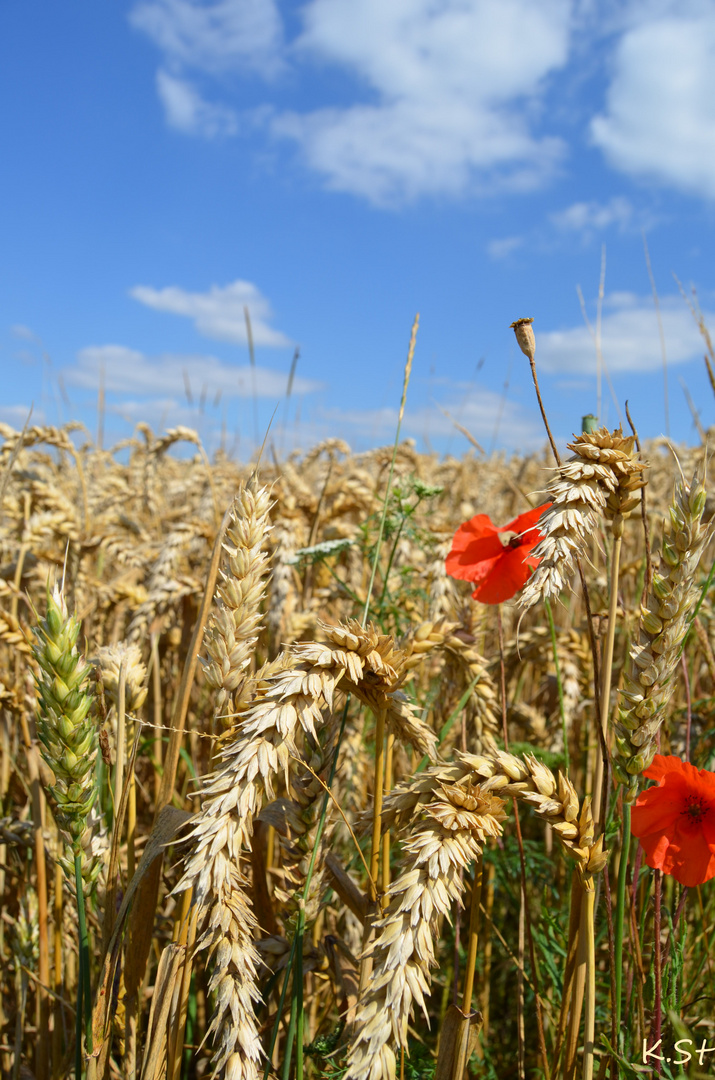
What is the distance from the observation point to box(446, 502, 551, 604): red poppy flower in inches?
46.9

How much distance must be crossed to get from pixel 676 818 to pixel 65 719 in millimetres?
824

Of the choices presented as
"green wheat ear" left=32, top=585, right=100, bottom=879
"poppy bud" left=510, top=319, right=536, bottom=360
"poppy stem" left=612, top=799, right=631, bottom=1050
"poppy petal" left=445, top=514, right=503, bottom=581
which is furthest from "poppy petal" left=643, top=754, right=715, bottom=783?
"green wheat ear" left=32, top=585, right=100, bottom=879

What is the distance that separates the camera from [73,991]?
1.37 meters

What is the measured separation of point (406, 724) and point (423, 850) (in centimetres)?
23

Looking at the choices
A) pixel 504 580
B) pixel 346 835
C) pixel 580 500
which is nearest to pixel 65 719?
pixel 580 500

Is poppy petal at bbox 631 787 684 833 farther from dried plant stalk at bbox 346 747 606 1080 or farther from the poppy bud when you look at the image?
the poppy bud

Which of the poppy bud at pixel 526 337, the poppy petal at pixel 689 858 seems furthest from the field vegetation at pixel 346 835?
the poppy bud at pixel 526 337

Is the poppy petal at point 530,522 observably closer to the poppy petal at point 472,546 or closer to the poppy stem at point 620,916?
the poppy petal at point 472,546

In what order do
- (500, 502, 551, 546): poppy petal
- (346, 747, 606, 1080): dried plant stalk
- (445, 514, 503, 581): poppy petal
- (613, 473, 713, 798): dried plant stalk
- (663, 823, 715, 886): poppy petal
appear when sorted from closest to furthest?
(346, 747, 606, 1080): dried plant stalk < (613, 473, 713, 798): dried plant stalk < (663, 823, 715, 886): poppy petal < (500, 502, 551, 546): poppy petal < (445, 514, 503, 581): poppy petal

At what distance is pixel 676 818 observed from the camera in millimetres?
957

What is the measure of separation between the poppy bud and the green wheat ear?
Result: 2.26ft

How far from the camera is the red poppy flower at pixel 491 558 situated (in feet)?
3.91

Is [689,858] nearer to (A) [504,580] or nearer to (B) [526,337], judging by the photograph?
(A) [504,580]

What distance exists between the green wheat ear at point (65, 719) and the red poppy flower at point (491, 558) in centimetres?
64
